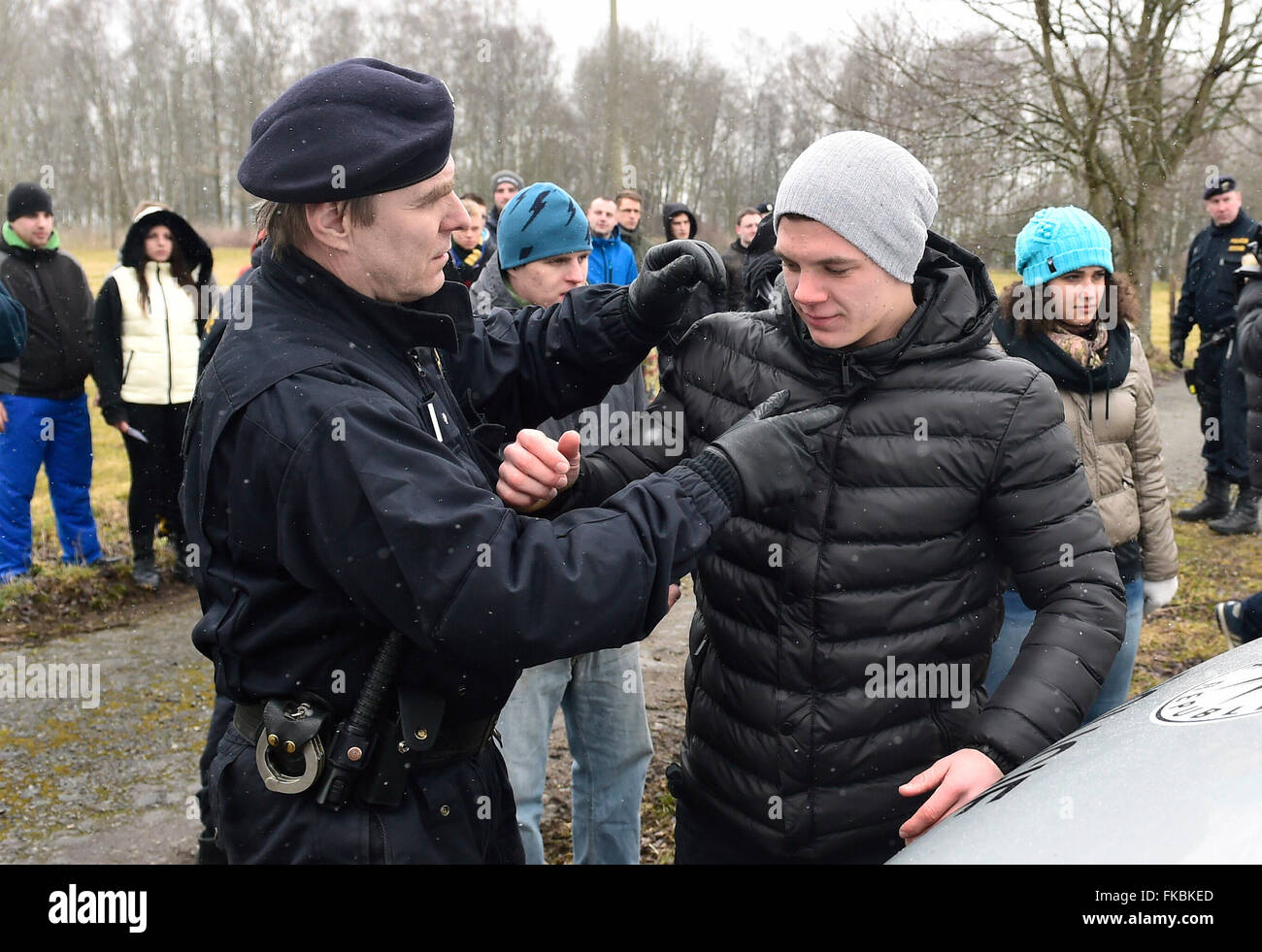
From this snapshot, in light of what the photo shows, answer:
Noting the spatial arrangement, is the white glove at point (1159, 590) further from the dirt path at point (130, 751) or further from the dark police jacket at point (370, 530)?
the dark police jacket at point (370, 530)

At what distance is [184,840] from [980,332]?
3.37 metres

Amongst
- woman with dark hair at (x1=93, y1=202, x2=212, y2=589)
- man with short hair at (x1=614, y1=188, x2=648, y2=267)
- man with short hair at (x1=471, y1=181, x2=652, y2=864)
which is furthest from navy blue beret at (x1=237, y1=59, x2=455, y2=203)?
man with short hair at (x1=614, y1=188, x2=648, y2=267)

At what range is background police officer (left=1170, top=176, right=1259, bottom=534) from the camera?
8125 millimetres

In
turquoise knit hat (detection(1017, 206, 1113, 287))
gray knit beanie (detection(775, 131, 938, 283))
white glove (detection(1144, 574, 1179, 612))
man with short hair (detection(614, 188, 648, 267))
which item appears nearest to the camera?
gray knit beanie (detection(775, 131, 938, 283))

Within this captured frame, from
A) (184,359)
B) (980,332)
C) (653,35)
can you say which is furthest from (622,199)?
(653,35)

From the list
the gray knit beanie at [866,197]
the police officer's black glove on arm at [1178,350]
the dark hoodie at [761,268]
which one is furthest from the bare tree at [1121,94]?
the gray knit beanie at [866,197]

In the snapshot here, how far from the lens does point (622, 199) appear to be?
9.19 metres

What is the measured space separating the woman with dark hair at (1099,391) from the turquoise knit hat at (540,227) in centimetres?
150

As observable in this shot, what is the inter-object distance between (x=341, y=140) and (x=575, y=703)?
2.05 meters

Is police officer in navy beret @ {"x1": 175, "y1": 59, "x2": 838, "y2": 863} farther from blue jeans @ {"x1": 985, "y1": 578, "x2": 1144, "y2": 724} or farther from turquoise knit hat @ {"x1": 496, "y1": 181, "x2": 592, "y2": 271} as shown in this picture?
blue jeans @ {"x1": 985, "y1": 578, "x2": 1144, "y2": 724}

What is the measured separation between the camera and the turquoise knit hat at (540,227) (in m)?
3.51

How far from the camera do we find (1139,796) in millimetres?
1445

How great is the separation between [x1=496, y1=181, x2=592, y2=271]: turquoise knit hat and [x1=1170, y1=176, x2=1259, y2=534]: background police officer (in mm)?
6351
